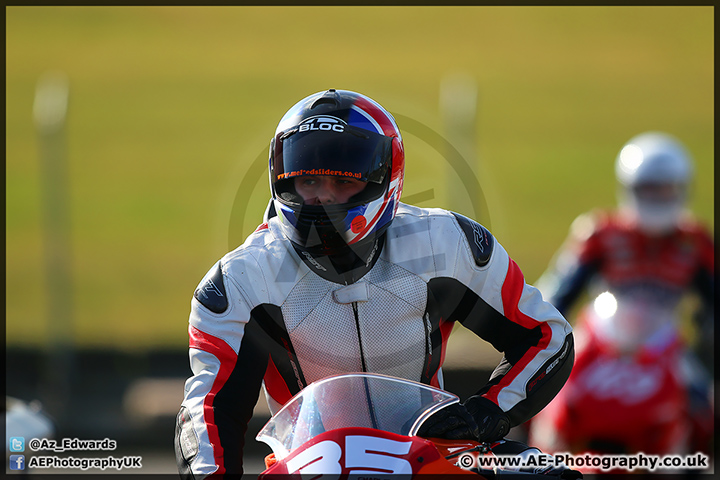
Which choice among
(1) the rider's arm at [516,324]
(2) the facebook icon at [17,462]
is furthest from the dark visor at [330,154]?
(2) the facebook icon at [17,462]

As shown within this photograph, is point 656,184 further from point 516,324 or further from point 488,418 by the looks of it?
point 488,418

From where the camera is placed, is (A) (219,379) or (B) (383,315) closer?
(A) (219,379)

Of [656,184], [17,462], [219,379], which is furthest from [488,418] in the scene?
[656,184]

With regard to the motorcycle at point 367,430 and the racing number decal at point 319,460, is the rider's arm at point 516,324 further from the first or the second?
the racing number decal at point 319,460

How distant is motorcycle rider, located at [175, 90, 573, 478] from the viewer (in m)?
3.63

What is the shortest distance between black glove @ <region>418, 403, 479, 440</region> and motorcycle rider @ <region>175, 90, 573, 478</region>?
0.34 feet

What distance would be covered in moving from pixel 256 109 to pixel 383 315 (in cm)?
1711

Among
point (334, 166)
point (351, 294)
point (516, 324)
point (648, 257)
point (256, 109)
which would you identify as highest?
point (256, 109)

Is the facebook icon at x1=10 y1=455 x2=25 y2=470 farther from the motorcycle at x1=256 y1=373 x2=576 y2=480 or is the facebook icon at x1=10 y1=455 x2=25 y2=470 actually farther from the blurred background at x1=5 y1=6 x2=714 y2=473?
the motorcycle at x1=256 y1=373 x2=576 y2=480

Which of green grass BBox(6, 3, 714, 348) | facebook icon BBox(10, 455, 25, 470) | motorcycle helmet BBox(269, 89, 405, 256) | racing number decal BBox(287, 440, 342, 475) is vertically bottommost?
facebook icon BBox(10, 455, 25, 470)

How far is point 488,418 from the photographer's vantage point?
11.7 feet

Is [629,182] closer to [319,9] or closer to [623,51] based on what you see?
[623,51]

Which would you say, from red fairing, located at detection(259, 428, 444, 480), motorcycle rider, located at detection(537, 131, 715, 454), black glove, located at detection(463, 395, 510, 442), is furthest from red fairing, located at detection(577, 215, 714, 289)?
red fairing, located at detection(259, 428, 444, 480)

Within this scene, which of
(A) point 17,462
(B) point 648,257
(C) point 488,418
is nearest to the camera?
(C) point 488,418
